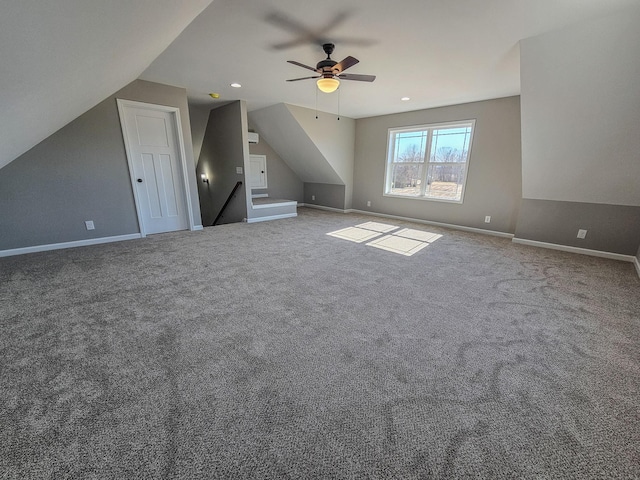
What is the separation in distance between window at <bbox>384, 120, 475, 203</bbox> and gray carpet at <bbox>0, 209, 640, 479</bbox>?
106 inches

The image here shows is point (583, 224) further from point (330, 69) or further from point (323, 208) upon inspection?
point (323, 208)

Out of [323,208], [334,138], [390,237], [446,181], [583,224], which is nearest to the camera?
[583,224]

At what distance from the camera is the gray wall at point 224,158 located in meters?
5.03

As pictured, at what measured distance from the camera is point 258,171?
256 inches

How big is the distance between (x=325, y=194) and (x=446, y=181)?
3.06 metres

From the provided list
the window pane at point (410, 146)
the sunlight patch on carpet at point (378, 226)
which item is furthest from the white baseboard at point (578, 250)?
the window pane at point (410, 146)

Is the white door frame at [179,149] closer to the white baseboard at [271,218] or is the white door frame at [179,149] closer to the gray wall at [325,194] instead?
the white baseboard at [271,218]

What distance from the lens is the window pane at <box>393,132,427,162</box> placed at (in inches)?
209

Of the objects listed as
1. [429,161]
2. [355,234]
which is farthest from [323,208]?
[429,161]

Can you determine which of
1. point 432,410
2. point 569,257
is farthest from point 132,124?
point 569,257

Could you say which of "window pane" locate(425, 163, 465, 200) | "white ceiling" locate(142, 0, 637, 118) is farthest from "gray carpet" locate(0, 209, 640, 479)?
"window pane" locate(425, 163, 465, 200)

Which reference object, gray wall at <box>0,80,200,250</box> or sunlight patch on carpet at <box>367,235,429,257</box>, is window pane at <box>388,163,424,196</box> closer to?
sunlight patch on carpet at <box>367,235,429,257</box>

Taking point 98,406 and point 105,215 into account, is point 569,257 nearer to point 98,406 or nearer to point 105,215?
point 98,406

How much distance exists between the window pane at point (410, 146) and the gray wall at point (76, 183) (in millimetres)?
4366
